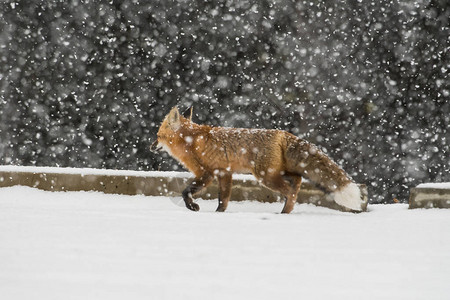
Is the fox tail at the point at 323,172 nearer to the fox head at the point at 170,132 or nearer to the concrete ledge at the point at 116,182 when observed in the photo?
the concrete ledge at the point at 116,182

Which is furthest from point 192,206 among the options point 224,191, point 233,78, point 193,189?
point 233,78

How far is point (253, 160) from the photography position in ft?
14.9

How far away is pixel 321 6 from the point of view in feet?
22.5

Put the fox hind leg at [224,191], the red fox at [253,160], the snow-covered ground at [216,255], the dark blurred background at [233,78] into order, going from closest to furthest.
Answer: the snow-covered ground at [216,255]
the red fox at [253,160]
the fox hind leg at [224,191]
the dark blurred background at [233,78]

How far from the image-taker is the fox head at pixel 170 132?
15.4 ft

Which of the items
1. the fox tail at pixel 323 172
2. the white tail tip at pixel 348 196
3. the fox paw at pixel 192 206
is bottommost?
the fox paw at pixel 192 206

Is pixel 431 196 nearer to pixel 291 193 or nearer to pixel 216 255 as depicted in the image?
pixel 291 193

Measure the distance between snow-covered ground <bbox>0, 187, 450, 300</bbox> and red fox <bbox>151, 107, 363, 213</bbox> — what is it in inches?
12.9

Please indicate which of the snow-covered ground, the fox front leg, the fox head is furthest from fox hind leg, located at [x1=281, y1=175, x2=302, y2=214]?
the fox head

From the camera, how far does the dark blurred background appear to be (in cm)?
679

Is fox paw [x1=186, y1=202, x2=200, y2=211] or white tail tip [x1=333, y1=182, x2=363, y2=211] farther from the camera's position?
fox paw [x1=186, y1=202, x2=200, y2=211]

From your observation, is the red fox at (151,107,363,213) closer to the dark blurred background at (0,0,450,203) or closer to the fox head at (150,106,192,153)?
the fox head at (150,106,192,153)

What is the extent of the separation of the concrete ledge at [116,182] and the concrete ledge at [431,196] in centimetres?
134

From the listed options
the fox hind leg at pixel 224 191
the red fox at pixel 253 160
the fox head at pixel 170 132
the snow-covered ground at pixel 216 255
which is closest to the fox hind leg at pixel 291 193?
the red fox at pixel 253 160
